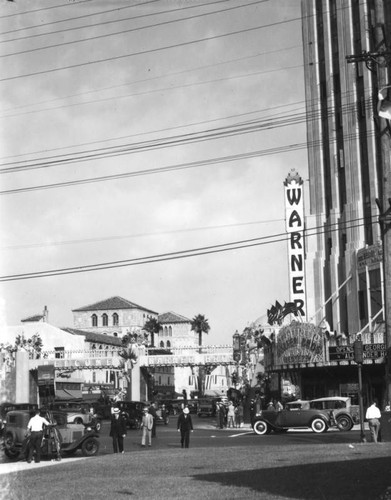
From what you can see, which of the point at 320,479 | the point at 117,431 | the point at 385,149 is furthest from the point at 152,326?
the point at 320,479

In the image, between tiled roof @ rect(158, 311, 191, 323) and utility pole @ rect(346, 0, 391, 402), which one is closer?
utility pole @ rect(346, 0, 391, 402)

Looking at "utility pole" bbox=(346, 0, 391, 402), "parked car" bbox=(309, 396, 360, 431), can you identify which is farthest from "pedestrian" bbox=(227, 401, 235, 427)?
"utility pole" bbox=(346, 0, 391, 402)

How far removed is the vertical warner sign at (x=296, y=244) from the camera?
62531 mm

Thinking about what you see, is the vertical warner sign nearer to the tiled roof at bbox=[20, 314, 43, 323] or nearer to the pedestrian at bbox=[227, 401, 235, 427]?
the pedestrian at bbox=[227, 401, 235, 427]

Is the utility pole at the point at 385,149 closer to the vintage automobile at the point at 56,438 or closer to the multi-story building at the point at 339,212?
the vintage automobile at the point at 56,438

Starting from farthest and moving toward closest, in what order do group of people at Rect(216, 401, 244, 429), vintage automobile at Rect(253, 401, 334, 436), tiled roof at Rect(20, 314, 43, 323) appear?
tiled roof at Rect(20, 314, 43, 323), group of people at Rect(216, 401, 244, 429), vintage automobile at Rect(253, 401, 334, 436)

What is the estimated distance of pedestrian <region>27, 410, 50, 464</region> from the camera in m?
24.8

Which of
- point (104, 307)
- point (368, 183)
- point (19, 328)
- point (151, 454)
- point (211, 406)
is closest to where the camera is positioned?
point (151, 454)

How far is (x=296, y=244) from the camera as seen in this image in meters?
63.4

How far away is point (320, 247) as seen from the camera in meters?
65.1

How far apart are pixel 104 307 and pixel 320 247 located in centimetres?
11297

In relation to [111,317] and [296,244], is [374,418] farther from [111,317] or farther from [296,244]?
[111,317]

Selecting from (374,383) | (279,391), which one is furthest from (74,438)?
(279,391)

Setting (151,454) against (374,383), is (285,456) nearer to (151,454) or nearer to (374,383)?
(151,454)
